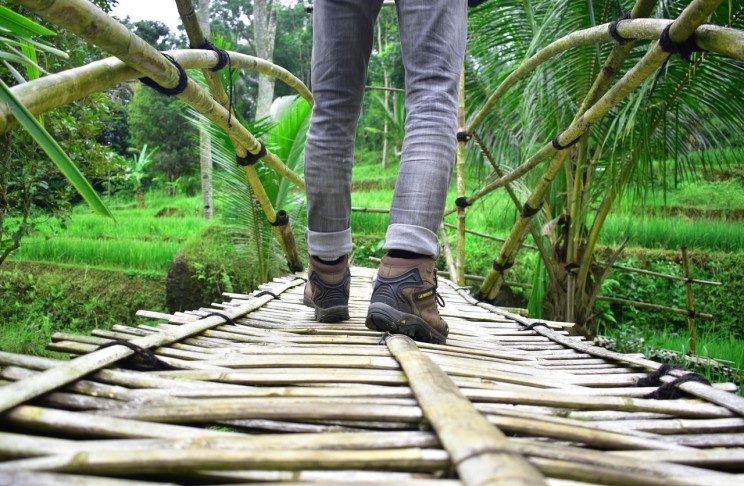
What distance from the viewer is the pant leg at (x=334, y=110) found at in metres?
1.14

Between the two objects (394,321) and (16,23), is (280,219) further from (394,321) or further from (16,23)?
(16,23)

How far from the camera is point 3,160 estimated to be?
230cm

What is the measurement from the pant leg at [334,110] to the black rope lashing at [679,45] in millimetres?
566

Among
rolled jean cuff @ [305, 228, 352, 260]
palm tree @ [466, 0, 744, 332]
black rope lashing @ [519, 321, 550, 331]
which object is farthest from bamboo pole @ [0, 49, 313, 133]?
palm tree @ [466, 0, 744, 332]

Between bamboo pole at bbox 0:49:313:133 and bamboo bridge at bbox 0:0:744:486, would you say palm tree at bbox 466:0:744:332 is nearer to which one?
bamboo bridge at bbox 0:0:744:486

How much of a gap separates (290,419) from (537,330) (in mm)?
1110

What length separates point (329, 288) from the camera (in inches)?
49.1

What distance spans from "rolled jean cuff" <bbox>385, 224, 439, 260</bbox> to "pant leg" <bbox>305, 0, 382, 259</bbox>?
0.67 ft

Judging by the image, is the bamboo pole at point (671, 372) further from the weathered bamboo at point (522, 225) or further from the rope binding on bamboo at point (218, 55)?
the rope binding on bamboo at point (218, 55)

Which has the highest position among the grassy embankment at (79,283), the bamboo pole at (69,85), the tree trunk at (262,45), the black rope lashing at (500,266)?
the tree trunk at (262,45)

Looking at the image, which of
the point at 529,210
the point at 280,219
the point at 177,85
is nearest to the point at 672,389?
the point at 177,85

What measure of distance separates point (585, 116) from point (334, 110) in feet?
3.09

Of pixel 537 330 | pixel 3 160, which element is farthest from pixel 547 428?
pixel 3 160

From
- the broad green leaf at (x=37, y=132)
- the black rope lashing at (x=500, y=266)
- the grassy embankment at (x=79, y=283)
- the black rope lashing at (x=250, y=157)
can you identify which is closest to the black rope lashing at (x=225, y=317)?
the broad green leaf at (x=37, y=132)
